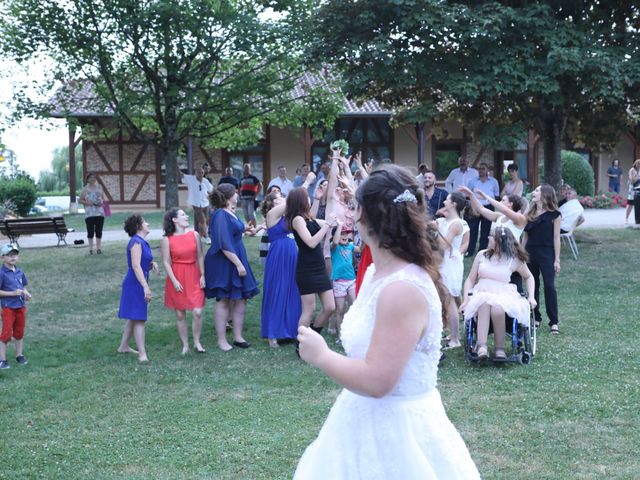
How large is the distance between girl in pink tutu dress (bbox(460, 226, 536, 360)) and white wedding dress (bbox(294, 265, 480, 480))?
204 inches

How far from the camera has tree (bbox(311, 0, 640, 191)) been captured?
1406cm

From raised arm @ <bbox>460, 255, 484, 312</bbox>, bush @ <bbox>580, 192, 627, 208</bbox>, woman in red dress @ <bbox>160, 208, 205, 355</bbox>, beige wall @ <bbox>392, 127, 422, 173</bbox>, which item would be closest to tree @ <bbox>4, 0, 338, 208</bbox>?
woman in red dress @ <bbox>160, 208, 205, 355</bbox>

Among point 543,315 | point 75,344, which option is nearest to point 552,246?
point 543,315

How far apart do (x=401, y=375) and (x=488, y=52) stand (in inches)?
505

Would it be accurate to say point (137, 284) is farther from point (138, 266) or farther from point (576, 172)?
point (576, 172)

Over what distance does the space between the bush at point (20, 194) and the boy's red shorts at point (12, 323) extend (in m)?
21.9

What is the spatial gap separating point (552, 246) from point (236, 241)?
3.84 metres

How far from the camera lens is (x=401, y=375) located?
2570 mm

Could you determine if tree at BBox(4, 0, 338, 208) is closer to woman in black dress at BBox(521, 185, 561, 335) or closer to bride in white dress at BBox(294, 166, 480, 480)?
woman in black dress at BBox(521, 185, 561, 335)

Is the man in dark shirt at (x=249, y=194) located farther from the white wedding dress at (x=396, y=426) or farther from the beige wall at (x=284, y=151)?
the white wedding dress at (x=396, y=426)

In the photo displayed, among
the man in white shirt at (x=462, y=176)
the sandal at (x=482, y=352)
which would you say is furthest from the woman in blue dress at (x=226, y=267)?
the man in white shirt at (x=462, y=176)

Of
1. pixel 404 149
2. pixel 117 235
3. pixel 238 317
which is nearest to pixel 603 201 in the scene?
pixel 404 149

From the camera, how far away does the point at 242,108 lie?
16.0 metres

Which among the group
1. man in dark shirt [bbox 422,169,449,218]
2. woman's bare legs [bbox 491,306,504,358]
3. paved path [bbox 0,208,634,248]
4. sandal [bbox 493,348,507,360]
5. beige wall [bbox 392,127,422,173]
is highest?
beige wall [bbox 392,127,422,173]
